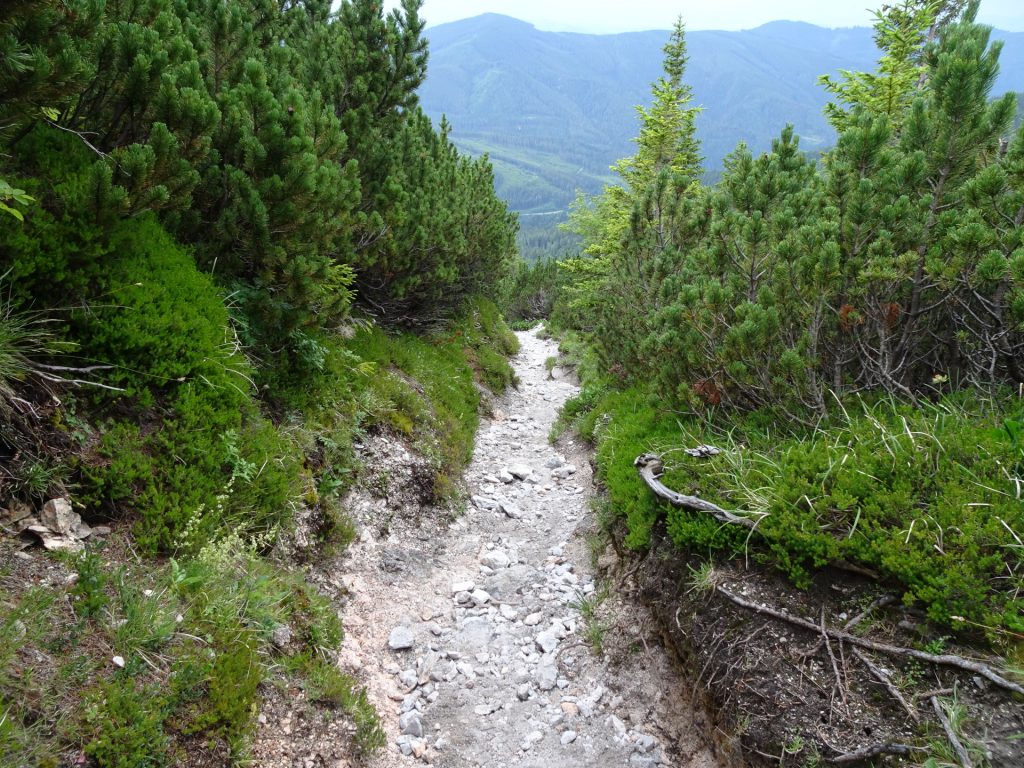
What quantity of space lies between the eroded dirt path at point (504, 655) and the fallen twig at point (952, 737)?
5.32 feet

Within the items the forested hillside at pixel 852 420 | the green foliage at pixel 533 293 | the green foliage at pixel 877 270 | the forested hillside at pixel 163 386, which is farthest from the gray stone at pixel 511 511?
the green foliage at pixel 533 293

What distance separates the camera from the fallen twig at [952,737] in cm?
284

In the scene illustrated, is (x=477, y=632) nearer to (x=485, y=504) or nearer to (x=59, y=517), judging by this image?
(x=485, y=504)

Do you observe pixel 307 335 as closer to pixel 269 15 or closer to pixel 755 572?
pixel 269 15

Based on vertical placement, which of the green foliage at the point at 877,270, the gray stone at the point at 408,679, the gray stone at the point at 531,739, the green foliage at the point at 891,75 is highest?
the green foliage at the point at 891,75

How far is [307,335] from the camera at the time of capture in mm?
7160

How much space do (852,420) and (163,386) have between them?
643 cm

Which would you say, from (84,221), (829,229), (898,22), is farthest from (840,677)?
(898,22)

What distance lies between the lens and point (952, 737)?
9.72ft

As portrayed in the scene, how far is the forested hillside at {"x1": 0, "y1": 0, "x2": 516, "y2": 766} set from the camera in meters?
3.07

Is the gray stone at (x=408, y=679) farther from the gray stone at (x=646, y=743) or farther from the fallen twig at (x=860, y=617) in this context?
the fallen twig at (x=860, y=617)

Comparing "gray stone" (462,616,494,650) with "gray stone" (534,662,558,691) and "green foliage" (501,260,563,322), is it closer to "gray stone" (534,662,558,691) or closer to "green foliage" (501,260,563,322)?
"gray stone" (534,662,558,691)

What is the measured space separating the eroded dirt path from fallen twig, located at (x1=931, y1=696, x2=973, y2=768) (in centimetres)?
162

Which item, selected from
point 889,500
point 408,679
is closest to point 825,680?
point 889,500
